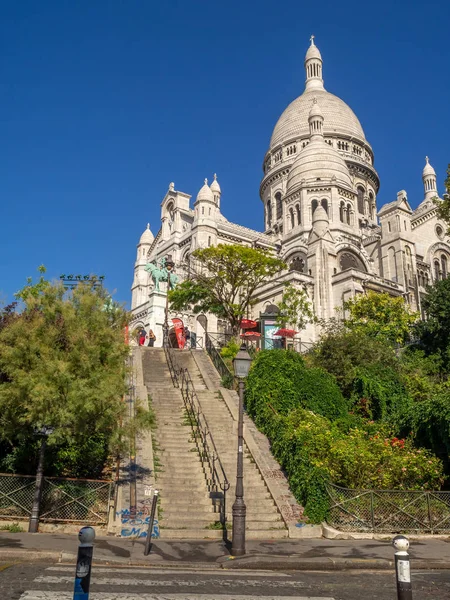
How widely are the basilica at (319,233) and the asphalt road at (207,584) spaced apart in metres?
28.3

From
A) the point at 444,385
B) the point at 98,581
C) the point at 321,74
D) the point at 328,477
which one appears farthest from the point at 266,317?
the point at 321,74

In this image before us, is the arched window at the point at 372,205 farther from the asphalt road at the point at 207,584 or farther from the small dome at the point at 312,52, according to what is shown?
the asphalt road at the point at 207,584

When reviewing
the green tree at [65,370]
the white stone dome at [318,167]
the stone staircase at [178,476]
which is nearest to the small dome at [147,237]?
the white stone dome at [318,167]

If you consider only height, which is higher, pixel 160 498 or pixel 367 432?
pixel 367 432

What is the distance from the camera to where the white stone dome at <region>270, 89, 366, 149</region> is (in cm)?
7338

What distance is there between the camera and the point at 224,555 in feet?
35.6

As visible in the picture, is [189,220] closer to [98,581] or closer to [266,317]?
[266,317]

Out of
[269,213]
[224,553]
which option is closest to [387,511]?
[224,553]

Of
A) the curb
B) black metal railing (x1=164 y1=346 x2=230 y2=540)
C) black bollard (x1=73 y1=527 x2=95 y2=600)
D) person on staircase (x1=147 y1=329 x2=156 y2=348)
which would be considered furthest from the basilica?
black bollard (x1=73 y1=527 x2=95 y2=600)

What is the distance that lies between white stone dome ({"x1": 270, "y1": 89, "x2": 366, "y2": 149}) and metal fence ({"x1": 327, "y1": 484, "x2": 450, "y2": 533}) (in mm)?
64542

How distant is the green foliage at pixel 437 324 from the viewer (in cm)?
→ 2880

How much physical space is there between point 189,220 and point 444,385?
37552 mm

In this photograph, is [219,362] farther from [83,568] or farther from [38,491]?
[83,568]

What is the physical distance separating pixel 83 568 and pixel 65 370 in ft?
27.4
